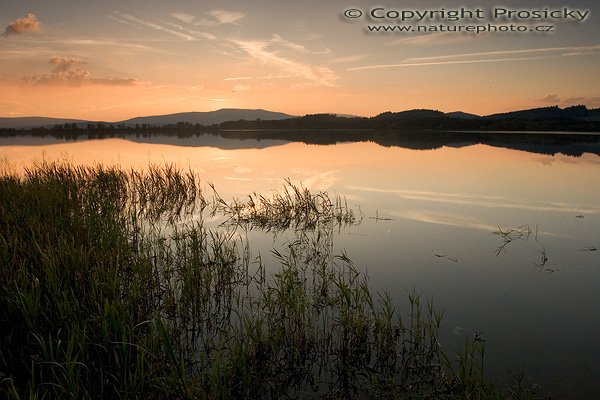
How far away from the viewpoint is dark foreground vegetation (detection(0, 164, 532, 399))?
211 inches

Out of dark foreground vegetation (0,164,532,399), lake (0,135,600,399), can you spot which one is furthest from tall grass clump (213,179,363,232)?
dark foreground vegetation (0,164,532,399)

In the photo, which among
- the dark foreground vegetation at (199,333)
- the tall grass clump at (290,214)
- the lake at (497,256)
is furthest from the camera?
the tall grass clump at (290,214)

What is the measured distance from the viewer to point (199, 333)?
750cm

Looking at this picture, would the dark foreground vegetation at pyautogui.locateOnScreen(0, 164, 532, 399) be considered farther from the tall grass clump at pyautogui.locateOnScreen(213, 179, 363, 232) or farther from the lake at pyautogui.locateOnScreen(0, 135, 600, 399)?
the tall grass clump at pyautogui.locateOnScreen(213, 179, 363, 232)

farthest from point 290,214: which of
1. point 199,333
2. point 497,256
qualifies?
point 199,333

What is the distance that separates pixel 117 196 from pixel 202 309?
559 inches

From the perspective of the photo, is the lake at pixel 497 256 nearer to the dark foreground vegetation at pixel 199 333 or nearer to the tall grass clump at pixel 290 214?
the dark foreground vegetation at pixel 199 333

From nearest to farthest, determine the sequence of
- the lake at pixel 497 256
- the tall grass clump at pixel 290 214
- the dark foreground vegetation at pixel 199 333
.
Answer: the dark foreground vegetation at pixel 199 333, the lake at pixel 497 256, the tall grass clump at pixel 290 214

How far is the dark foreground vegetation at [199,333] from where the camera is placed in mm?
5371

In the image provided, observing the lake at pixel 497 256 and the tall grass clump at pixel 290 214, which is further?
the tall grass clump at pixel 290 214

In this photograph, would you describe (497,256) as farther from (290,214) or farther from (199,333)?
(199,333)

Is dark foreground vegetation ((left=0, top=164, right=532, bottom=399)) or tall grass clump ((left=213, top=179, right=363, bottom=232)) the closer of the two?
dark foreground vegetation ((left=0, top=164, right=532, bottom=399))

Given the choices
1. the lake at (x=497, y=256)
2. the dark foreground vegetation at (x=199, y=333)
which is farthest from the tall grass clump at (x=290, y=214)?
the dark foreground vegetation at (x=199, y=333)

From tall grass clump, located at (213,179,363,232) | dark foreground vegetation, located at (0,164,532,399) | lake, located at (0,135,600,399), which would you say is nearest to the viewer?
dark foreground vegetation, located at (0,164,532,399)
